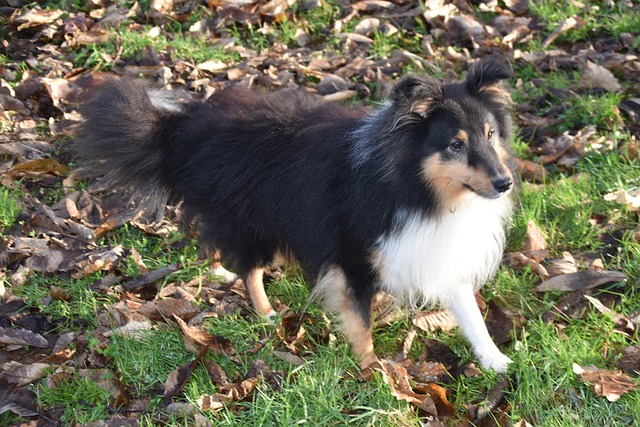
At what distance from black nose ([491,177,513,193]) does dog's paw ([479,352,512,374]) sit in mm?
847

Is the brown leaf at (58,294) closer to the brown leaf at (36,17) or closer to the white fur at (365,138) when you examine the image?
the white fur at (365,138)

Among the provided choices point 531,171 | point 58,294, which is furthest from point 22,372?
point 531,171

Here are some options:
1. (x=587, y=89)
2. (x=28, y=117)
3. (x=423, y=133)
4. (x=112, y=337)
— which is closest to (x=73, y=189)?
(x=28, y=117)

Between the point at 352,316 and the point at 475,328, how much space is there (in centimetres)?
60

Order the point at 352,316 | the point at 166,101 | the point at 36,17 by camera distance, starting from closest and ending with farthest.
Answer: the point at 352,316, the point at 166,101, the point at 36,17

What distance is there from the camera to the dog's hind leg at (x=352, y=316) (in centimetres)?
352

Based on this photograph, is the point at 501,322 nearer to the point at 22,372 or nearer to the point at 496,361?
the point at 496,361

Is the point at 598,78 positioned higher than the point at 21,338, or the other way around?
the point at 21,338

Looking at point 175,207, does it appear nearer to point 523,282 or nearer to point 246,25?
point 523,282

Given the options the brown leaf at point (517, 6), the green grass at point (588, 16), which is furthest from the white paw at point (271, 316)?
the brown leaf at point (517, 6)

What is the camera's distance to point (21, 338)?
3.64 metres

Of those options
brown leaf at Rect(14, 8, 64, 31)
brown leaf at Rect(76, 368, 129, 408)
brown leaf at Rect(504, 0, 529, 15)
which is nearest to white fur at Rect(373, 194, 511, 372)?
brown leaf at Rect(76, 368, 129, 408)

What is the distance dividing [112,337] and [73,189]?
4.84 feet

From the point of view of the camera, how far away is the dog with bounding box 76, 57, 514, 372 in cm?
318
